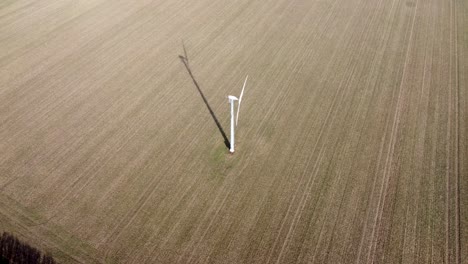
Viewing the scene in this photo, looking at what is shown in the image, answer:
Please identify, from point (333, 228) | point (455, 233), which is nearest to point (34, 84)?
point (333, 228)

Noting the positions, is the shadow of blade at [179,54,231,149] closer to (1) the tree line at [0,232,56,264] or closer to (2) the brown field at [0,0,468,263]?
(2) the brown field at [0,0,468,263]

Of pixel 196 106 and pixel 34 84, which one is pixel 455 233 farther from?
pixel 34 84

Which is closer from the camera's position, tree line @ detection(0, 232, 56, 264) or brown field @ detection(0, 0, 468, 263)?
tree line @ detection(0, 232, 56, 264)

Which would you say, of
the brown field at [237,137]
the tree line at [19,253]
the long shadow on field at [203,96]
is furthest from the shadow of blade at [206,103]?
the tree line at [19,253]

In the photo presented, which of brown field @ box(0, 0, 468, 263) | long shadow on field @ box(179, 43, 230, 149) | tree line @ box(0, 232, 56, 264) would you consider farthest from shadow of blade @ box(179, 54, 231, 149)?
tree line @ box(0, 232, 56, 264)

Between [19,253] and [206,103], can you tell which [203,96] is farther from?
[19,253]

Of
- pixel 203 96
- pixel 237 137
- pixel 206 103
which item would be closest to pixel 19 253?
pixel 237 137

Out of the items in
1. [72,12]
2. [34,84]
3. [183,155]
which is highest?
[72,12]

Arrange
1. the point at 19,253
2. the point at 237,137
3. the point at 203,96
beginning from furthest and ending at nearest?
the point at 203,96, the point at 237,137, the point at 19,253
